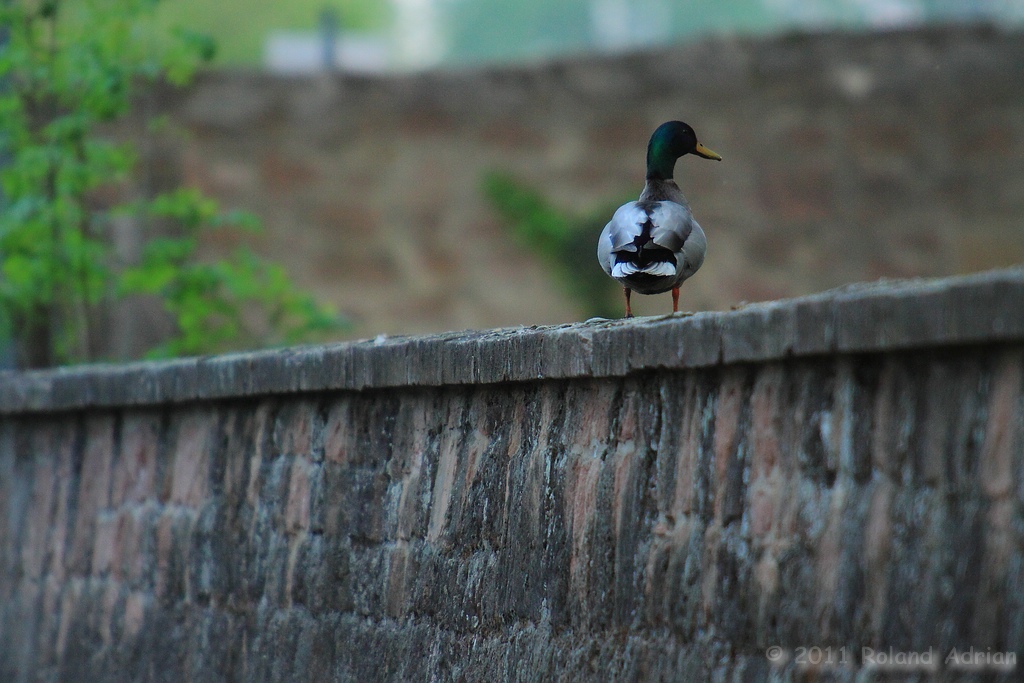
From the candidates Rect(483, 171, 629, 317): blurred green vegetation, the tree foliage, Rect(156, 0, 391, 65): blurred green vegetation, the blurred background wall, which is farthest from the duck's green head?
Rect(156, 0, 391, 65): blurred green vegetation

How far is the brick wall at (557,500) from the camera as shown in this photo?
2094 millimetres

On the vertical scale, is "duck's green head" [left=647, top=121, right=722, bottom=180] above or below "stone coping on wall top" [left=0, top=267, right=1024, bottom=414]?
above

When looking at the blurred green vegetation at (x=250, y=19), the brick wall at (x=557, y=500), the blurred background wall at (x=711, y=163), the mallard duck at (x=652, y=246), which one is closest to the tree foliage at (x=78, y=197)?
the brick wall at (x=557, y=500)

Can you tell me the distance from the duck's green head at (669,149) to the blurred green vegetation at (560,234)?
274 inches

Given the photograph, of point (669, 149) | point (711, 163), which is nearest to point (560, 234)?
point (711, 163)

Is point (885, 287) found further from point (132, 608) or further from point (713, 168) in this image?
point (713, 168)

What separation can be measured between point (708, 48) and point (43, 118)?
21.7 ft

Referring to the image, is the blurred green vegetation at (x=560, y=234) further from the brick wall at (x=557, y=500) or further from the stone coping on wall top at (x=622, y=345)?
the stone coping on wall top at (x=622, y=345)

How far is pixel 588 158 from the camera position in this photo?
39.1 feet

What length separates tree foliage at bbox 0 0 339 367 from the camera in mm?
6523

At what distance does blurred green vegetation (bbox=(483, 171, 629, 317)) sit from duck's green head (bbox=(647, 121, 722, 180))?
6962 mm

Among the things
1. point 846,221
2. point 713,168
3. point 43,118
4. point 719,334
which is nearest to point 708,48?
point 713,168

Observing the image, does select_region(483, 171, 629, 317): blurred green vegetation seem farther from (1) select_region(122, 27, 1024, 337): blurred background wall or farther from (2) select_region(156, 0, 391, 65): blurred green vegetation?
(2) select_region(156, 0, 391, 65): blurred green vegetation

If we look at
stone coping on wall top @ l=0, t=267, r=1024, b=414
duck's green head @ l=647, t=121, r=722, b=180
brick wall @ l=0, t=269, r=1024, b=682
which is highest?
duck's green head @ l=647, t=121, r=722, b=180
